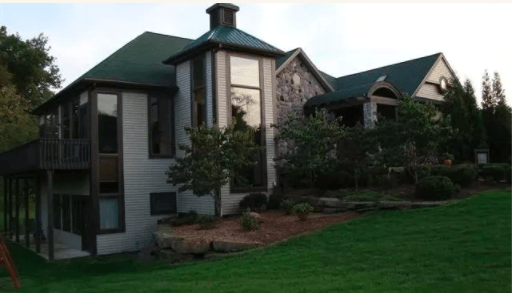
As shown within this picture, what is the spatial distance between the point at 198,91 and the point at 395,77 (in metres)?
12.0

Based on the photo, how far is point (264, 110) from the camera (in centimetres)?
1728

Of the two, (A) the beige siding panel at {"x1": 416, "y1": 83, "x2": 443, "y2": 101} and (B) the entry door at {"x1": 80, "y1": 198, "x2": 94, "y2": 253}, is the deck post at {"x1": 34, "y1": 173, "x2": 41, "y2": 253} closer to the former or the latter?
(B) the entry door at {"x1": 80, "y1": 198, "x2": 94, "y2": 253}

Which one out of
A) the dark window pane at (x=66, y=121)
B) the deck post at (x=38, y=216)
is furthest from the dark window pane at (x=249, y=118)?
the deck post at (x=38, y=216)

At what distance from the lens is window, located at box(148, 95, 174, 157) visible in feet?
57.4

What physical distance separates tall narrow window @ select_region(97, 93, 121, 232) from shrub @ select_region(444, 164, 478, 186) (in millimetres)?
11387

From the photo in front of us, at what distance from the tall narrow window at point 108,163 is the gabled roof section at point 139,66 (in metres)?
1.02

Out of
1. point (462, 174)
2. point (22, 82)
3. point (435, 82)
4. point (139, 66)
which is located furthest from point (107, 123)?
point (22, 82)

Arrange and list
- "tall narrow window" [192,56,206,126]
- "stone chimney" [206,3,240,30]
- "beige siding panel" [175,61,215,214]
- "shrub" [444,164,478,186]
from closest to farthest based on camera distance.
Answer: "shrub" [444,164,478,186] < "tall narrow window" [192,56,206,126] < "beige siding panel" [175,61,215,214] < "stone chimney" [206,3,240,30]

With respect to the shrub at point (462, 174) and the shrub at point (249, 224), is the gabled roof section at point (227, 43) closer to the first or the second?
the shrub at point (249, 224)

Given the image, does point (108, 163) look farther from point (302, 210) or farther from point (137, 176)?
point (302, 210)

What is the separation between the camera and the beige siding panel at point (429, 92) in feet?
74.4

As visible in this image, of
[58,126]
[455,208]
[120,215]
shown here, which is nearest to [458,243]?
[455,208]

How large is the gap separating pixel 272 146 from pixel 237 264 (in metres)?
8.27

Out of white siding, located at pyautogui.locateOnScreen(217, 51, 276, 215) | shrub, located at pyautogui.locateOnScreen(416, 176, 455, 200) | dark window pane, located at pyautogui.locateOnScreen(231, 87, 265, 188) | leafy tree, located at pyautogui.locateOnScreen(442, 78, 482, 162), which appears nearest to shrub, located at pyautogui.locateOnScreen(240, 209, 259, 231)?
white siding, located at pyautogui.locateOnScreen(217, 51, 276, 215)
